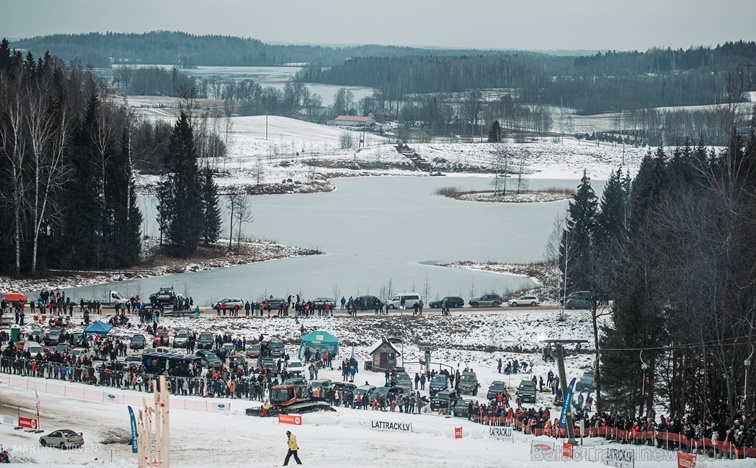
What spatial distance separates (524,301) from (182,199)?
25789 millimetres

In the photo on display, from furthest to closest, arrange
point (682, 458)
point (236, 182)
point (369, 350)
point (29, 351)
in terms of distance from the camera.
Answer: point (236, 182), point (369, 350), point (29, 351), point (682, 458)

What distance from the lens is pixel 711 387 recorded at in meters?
33.5

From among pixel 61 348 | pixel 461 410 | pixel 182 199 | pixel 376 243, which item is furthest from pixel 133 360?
pixel 376 243

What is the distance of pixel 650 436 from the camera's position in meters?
27.8

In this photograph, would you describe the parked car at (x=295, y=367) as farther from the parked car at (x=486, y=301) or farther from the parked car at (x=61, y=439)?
the parked car at (x=486, y=301)

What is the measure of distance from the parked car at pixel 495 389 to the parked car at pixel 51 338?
18593 mm

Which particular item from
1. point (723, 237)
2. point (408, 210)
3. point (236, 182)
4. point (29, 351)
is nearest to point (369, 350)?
point (29, 351)

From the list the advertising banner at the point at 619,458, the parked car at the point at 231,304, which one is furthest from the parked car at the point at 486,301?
the advertising banner at the point at 619,458

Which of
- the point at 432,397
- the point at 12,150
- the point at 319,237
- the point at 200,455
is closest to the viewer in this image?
the point at 200,455

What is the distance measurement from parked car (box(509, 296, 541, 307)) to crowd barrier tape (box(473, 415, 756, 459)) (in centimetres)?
2284

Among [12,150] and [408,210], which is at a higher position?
[12,150]

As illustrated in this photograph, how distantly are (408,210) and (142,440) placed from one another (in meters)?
80.0

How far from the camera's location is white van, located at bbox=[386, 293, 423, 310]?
176 ft

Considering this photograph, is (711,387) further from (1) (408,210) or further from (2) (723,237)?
(1) (408,210)
